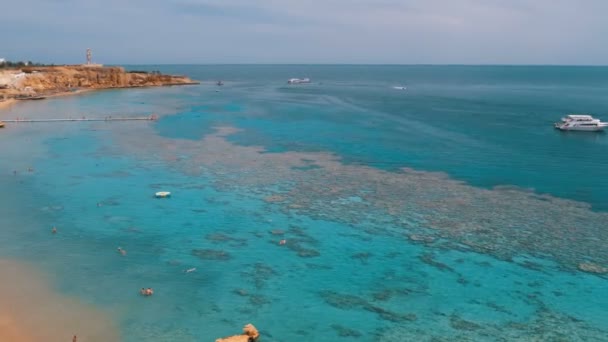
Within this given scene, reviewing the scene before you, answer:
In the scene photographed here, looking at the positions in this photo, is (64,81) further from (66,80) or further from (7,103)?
(7,103)

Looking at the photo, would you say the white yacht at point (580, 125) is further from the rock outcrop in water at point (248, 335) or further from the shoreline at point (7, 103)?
the shoreline at point (7, 103)

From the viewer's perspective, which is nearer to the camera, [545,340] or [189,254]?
[545,340]

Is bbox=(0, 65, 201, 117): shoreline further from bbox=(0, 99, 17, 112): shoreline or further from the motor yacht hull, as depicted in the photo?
the motor yacht hull

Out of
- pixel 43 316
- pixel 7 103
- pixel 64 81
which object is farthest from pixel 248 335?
pixel 64 81

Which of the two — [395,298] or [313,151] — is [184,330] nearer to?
[395,298]

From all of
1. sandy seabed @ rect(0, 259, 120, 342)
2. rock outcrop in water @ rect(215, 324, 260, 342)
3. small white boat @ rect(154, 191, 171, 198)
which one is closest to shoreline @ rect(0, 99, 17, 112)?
small white boat @ rect(154, 191, 171, 198)

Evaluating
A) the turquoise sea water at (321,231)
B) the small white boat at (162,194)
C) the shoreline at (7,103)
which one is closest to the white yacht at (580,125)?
the turquoise sea water at (321,231)

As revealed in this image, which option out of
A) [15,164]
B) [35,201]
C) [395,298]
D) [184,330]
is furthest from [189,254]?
[15,164]
